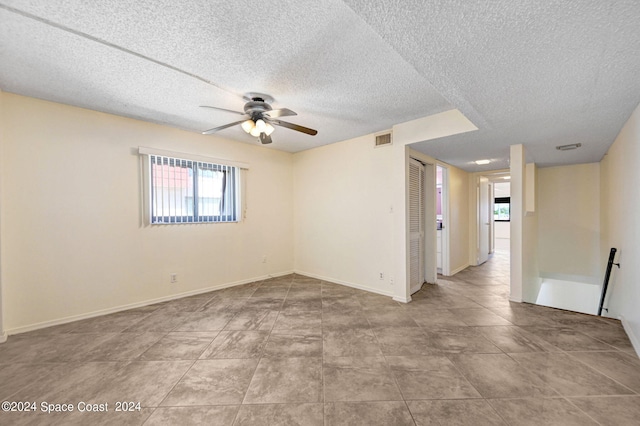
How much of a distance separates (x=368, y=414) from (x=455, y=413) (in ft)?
1.76

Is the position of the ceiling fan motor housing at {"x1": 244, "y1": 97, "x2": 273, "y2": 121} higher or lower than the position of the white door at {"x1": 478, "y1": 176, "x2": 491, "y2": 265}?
higher

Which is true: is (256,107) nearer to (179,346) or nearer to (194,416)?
(179,346)

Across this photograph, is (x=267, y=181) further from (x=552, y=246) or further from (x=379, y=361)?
(x=552, y=246)

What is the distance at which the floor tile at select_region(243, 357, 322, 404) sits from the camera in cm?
166

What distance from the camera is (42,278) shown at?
9.00ft

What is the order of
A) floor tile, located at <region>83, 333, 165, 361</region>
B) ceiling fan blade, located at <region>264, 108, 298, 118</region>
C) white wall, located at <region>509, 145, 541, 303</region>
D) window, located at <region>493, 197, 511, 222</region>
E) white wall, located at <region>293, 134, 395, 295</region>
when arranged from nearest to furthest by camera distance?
floor tile, located at <region>83, 333, 165, 361</region>, ceiling fan blade, located at <region>264, 108, 298, 118</region>, white wall, located at <region>509, 145, 541, 303</region>, white wall, located at <region>293, 134, 395, 295</region>, window, located at <region>493, 197, 511, 222</region>

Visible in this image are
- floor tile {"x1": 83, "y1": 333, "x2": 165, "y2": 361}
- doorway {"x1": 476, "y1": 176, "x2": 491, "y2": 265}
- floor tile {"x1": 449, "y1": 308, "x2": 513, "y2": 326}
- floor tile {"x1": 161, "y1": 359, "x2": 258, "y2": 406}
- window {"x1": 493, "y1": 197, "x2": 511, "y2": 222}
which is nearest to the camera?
Result: floor tile {"x1": 161, "y1": 359, "x2": 258, "y2": 406}

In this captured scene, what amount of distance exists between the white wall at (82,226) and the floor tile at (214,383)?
79.7 inches

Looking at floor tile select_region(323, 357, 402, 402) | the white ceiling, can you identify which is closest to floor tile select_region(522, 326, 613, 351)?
floor tile select_region(323, 357, 402, 402)

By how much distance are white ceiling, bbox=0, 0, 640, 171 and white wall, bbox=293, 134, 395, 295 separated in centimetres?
107

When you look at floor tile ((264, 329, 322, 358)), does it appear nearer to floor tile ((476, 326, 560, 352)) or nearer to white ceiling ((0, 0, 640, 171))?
floor tile ((476, 326, 560, 352))

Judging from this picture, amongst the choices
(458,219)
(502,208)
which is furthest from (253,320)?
(502,208)

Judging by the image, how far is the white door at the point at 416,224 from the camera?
387 cm

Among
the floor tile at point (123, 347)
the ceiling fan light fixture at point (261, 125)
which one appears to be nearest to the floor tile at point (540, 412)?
the floor tile at point (123, 347)
